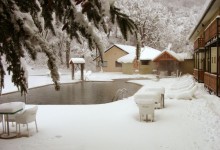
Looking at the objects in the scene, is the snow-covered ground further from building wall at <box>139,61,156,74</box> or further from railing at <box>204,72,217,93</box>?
building wall at <box>139,61,156,74</box>

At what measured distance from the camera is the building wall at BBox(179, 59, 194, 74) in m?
42.4

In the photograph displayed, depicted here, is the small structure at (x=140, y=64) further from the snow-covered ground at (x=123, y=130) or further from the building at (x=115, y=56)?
the snow-covered ground at (x=123, y=130)

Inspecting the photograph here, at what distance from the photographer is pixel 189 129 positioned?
30.3 ft

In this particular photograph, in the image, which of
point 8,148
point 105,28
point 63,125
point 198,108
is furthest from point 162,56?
point 105,28

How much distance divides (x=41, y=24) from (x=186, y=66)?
40.2 meters

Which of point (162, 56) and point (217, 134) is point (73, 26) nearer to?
point (217, 134)

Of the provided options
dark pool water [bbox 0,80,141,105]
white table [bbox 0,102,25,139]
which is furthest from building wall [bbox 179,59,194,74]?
white table [bbox 0,102,25,139]

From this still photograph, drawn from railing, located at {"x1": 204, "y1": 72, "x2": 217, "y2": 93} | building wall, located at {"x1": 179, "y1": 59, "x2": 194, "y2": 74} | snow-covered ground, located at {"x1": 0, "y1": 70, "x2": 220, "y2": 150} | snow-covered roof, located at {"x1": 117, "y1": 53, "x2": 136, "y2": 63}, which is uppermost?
snow-covered roof, located at {"x1": 117, "y1": 53, "x2": 136, "y2": 63}

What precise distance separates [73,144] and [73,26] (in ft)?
14.7

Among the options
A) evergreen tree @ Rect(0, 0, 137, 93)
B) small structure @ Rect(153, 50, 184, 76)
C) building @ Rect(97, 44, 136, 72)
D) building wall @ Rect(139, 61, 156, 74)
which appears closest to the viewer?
evergreen tree @ Rect(0, 0, 137, 93)

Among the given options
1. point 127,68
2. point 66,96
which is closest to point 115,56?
point 127,68

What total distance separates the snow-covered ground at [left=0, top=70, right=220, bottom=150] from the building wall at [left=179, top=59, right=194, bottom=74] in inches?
1177

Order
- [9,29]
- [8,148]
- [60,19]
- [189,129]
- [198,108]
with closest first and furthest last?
[9,29] → [60,19] → [8,148] → [189,129] → [198,108]

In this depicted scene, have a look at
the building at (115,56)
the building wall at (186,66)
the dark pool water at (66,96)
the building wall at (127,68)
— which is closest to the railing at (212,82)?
the dark pool water at (66,96)
